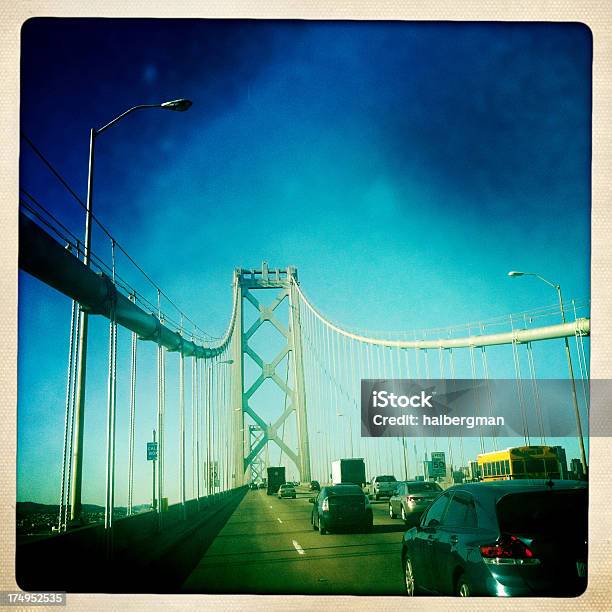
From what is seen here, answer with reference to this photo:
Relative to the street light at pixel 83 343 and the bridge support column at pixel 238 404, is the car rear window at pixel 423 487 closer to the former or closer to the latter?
the street light at pixel 83 343

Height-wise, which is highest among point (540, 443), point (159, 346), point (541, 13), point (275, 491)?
point (541, 13)

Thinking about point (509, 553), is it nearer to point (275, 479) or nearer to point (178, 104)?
point (178, 104)

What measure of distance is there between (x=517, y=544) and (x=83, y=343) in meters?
5.35

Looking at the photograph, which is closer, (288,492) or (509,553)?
(509,553)

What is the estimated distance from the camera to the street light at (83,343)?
18.3ft

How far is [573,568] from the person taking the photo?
399 centimetres

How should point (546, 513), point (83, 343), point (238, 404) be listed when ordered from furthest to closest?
point (238, 404) < point (83, 343) < point (546, 513)

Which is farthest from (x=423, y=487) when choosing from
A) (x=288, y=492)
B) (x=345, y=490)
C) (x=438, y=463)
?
(x=288, y=492)

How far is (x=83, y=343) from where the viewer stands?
796 centimetres

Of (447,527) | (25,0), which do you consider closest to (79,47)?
(25,0)

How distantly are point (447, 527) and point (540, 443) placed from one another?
849 mm

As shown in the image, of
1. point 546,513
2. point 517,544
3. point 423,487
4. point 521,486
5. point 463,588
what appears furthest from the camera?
point 423,487

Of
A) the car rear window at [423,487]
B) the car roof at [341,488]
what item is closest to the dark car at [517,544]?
the car roof at [341,488]

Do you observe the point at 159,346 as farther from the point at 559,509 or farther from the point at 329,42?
the point at 559,509
